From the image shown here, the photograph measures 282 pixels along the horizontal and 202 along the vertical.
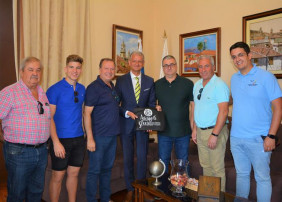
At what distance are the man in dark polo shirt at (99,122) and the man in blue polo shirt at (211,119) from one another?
84 centimetres

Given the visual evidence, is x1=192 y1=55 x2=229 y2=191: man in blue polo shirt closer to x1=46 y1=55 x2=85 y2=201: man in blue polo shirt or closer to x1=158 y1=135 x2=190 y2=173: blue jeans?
x1=158 y1=135 x2=190 y2=173: blue jeans

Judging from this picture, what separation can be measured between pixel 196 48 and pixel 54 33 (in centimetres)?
233

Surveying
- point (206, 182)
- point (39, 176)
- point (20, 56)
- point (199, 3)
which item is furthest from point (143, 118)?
point (199, 3)

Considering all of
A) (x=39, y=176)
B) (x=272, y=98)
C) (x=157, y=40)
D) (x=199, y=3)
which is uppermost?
(x=199, y=3)

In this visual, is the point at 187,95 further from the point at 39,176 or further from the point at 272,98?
the point at 39,176

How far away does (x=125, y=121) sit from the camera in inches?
104

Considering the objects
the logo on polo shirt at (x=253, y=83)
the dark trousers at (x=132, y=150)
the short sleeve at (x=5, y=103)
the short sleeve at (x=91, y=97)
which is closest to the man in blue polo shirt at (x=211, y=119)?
the logo on polo shirt at (x=253, y=83)

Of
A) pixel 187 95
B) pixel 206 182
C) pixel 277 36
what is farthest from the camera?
pixel 277 36

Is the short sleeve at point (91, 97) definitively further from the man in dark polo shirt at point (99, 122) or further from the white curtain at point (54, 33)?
the white curtain at point (54, 33)

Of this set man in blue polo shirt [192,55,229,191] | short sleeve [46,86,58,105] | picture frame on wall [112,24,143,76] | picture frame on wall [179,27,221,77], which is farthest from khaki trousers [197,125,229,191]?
picture frame on wall [112,24,143,76]

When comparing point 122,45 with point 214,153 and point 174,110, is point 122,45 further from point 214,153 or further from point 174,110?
point 214,153

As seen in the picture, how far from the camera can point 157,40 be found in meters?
5.05

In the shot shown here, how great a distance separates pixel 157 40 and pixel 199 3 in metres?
1.14

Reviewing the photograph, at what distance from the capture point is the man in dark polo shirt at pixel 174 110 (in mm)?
2643
